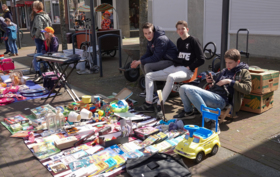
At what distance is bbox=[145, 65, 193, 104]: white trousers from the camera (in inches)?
199

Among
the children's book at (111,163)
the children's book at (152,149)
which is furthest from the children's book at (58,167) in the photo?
the children's book at (152,149)

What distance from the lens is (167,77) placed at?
519cm

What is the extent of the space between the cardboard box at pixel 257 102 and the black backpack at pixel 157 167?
2.18 meters

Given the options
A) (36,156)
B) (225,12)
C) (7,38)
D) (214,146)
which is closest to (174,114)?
(214,146)

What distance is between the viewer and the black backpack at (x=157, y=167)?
123 inches

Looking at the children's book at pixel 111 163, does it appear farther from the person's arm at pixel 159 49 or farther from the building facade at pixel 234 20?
the building facade at pixel 234 20

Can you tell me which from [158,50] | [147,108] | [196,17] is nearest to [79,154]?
[147,108]

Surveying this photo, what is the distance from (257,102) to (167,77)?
1555mm

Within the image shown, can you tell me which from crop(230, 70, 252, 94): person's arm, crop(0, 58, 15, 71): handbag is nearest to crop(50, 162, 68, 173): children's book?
crop(230, 70, 252, 94): person's arm

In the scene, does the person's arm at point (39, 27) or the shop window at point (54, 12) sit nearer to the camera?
the person's arm at point (39, 27)

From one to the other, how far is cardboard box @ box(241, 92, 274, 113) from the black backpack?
7.16ft

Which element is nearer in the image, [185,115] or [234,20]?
[185,115]

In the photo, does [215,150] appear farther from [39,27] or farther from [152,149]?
[39,27]

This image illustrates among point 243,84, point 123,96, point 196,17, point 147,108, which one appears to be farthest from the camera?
point 196,17
